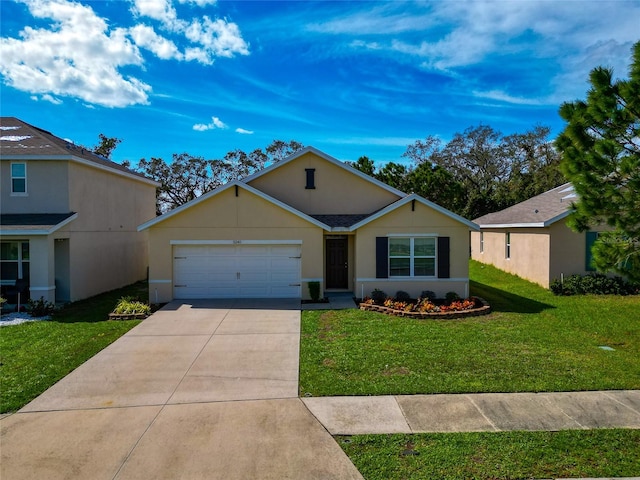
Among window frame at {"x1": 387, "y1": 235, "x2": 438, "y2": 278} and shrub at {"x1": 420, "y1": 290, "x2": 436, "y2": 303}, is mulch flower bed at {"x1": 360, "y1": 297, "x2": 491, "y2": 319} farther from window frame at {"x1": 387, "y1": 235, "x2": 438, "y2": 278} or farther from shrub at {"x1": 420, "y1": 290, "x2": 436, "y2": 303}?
window frame at {"x1": 387, "y1": 235, "x2": 438, "y2": 278}

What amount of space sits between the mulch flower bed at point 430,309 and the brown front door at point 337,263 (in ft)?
10.0

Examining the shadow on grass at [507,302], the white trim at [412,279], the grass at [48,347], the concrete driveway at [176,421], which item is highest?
the white trim at [412,279]

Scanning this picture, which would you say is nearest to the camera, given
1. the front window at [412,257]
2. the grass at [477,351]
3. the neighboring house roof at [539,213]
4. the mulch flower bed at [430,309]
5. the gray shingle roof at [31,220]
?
the grass at [477,351]

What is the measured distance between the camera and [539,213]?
63.0 ft

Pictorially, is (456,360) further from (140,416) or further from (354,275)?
(354,275)

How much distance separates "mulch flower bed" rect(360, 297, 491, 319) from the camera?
13.1 metres

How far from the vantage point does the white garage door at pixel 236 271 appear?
627 inches

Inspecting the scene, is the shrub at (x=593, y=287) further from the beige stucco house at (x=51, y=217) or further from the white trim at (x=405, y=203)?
the beige stucco house at (x=51, y=217)

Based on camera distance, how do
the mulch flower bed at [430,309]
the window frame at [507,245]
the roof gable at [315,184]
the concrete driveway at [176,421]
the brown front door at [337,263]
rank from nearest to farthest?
the concrete driveway at [176,421] → the mulch flower bed at [430,309] → the brown front door at [337,263] → the roof gable at [315,184] → the window frame at [507,245]

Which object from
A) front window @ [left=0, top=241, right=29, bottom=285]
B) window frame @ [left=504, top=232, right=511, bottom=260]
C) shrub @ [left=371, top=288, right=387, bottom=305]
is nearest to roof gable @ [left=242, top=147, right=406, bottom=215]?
shrub @ [left=371, top=288, right=387, bottom=305]

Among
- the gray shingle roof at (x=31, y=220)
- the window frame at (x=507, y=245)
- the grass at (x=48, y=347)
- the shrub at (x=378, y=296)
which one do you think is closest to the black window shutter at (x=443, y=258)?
the shrub at (x=378, y=296)

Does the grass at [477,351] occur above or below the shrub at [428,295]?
below

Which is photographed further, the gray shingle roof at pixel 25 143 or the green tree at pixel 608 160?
the gray shingle roof at pixel 25 143

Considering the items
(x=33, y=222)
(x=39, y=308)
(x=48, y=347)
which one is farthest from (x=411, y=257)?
(x=33, y=222)
